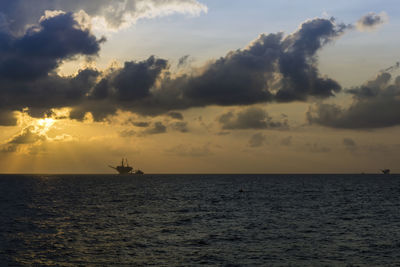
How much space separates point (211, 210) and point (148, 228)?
30.1m

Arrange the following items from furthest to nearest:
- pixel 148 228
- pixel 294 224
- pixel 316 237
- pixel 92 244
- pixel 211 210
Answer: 1. pixel 211 210
2. pixel 294 224
3. pixel 148 228
4. pixel 316 237
5. pixel 92 244

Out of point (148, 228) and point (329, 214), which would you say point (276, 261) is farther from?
point (329, 214)

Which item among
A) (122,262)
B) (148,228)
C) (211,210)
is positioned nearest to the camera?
(122,262)

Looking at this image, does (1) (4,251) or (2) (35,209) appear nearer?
(1) (4,251)

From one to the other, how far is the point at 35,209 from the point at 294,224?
5936 centimetres

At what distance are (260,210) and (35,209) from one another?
170 feet

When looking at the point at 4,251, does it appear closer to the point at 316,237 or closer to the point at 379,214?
the point at 316,237

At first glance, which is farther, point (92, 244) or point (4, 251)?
point (92, 244)

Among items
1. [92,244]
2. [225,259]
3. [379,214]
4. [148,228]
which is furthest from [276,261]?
[379,214]

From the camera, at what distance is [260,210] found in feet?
304

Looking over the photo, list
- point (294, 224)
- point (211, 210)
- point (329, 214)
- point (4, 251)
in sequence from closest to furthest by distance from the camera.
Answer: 1. point (4, 251)
2. point (294, 224)
3. point (329, 214)
4. point (211, 210)

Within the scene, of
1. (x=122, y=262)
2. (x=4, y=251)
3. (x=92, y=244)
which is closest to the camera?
(x=122, y=262)

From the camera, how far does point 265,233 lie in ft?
195

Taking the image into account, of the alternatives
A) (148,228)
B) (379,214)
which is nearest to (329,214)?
(379,214)
